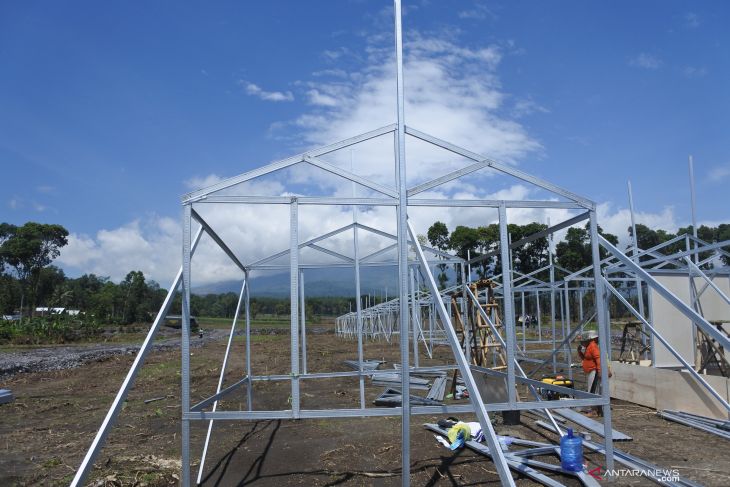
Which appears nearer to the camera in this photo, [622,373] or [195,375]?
[622,373]

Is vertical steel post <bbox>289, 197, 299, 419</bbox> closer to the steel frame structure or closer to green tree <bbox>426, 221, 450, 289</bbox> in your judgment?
the steel frame structure

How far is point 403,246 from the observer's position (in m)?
4.99

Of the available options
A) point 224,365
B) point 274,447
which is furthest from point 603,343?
point 224,365

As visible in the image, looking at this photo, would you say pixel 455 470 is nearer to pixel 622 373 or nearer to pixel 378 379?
pixel 622 373

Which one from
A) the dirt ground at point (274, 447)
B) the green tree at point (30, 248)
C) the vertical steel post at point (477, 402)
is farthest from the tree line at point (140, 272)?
Result: the vertical steel post at point (477, 402)

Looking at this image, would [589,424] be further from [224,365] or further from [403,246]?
[224,365]

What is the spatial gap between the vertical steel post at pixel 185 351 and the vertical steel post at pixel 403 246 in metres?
2.04

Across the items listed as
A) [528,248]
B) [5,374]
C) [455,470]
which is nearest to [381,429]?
[455,470]

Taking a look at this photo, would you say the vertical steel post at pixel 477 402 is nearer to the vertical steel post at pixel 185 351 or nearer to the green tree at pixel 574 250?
the vertical steel post at pixel 185 351

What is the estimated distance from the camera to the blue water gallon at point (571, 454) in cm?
603

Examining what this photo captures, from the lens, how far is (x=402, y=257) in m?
4.93

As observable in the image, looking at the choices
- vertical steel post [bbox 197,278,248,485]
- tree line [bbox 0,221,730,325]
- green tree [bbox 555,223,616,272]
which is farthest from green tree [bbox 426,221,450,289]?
vertical steel post [bbox 197,278,248,485]

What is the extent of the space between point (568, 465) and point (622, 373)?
5.96 meters

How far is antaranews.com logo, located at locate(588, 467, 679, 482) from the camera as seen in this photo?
5.75 meters
